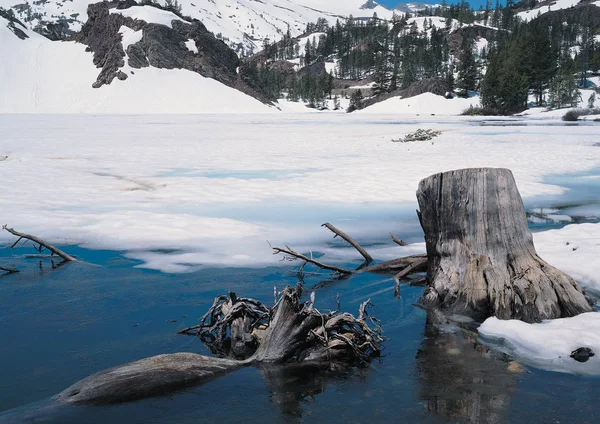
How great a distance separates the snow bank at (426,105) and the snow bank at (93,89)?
20.2 m

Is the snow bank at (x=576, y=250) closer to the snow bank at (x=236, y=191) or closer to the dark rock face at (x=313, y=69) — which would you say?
the snow bank at (x=236, y=191)

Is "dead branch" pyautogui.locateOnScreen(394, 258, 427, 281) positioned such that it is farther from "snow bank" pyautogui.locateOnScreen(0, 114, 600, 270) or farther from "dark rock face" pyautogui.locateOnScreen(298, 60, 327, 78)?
"dark rock face" pyautogui.locateOnScreen(298, 60, 327, 78)

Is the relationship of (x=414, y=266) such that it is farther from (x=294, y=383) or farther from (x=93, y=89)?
(x=93, y=89)

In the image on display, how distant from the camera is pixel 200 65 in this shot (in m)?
99.8

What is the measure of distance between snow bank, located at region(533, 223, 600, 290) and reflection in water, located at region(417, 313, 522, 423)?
7.07 ft

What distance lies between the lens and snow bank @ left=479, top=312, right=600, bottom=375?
4.38 meters

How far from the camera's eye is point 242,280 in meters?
6.86

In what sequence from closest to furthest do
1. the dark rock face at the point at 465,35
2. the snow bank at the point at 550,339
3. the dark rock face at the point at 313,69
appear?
the snow bank at the point at 550,339, the dark rock face at the point at 465,35, the dark rock face at the point at 313,69

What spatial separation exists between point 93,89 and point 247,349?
9725cm

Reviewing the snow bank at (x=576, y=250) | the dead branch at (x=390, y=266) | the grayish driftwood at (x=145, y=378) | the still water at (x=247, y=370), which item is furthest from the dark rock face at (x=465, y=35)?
the grayish driftwood at (x=145, y=378)

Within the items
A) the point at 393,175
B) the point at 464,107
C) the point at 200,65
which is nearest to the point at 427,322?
the point at 393,175

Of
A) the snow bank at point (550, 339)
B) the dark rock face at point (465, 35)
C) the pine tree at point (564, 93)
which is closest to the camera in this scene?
the snow bank at point (550, 339)

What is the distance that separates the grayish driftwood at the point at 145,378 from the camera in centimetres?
375

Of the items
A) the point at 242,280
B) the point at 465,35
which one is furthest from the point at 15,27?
the point at 242,280
